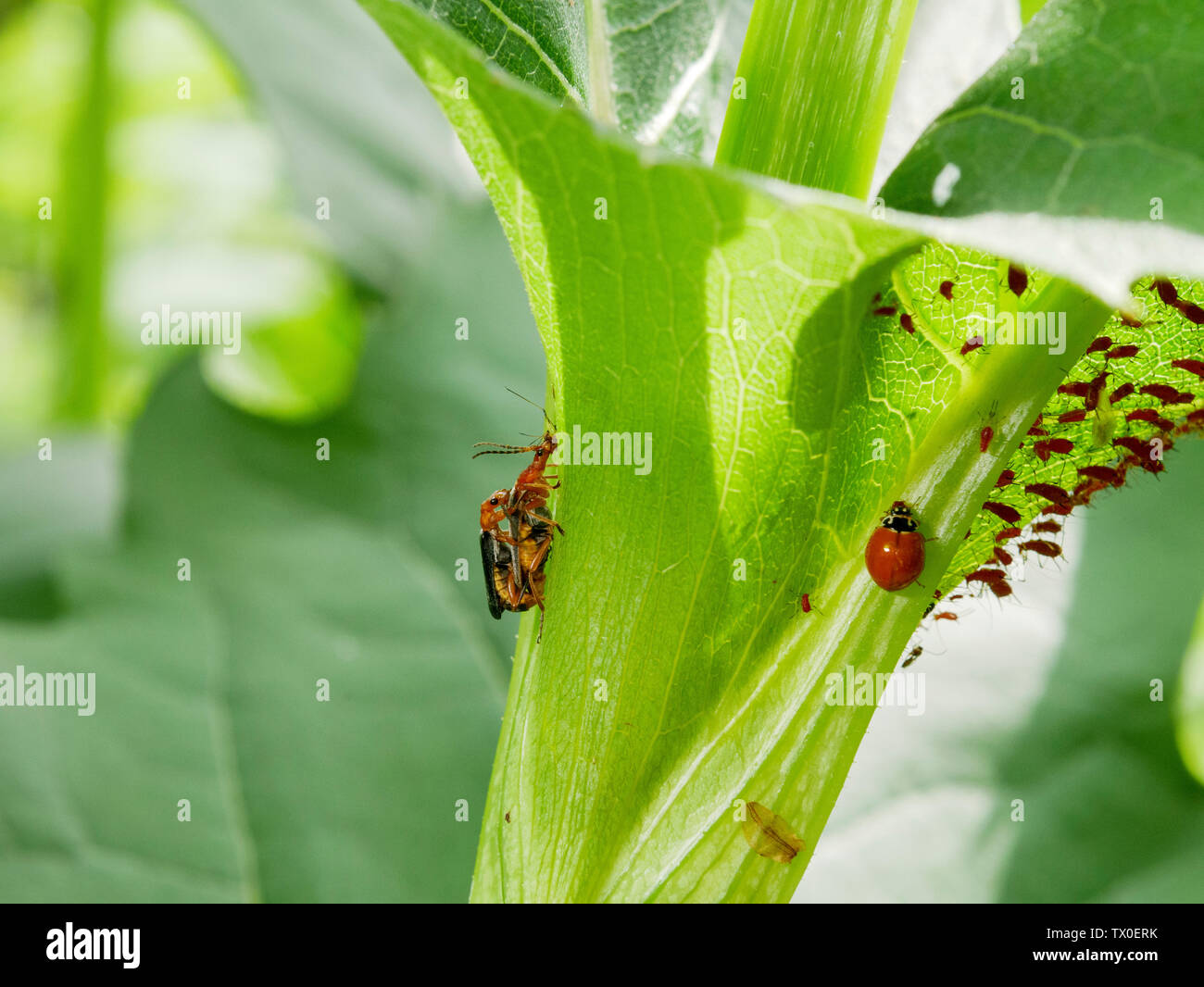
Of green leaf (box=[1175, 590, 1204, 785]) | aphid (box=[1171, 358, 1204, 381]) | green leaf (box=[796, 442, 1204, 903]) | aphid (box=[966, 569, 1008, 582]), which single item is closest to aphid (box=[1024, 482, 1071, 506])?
aphid (box=[1171, 358, 1204, 381])

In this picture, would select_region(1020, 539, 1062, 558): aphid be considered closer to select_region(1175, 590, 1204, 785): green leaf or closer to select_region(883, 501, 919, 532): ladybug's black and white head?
select_region(883, 501, 919, 532): ladybug's black and white head

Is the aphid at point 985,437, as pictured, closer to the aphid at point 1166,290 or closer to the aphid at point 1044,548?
the aphid at point 1166,290

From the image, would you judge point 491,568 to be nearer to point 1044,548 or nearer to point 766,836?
point 766,836

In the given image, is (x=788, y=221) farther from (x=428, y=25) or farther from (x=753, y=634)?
(x=753, y=634)

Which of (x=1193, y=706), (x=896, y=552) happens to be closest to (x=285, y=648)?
(x=896, y=552)

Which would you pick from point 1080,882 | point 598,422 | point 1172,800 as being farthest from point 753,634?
point 1172,800

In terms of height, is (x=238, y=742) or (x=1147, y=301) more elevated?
(x=1147, y=301)
